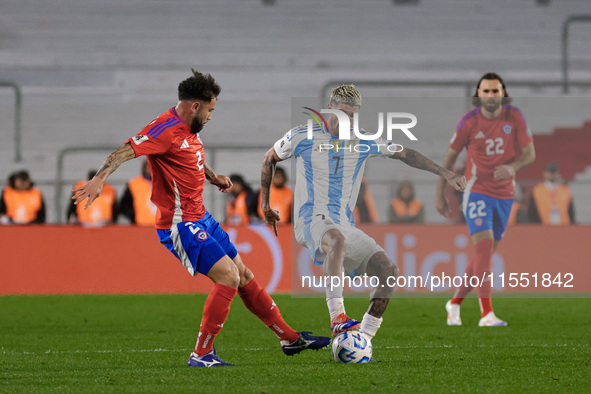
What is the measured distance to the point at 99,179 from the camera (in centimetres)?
522

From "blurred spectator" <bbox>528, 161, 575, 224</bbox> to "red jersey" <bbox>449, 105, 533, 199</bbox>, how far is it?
4.09 meters

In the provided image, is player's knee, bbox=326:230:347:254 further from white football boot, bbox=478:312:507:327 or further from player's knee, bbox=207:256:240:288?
white football boot, bbox=478:312:507:327

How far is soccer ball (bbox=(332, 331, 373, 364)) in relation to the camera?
19.7ft

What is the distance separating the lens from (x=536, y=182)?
1343 centimetres

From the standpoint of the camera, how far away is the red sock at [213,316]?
5.96 meters

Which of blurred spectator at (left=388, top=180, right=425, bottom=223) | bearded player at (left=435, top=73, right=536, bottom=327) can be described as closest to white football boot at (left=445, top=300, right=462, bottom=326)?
bearded player at (left=435, top=73, right=536, bottom=327)

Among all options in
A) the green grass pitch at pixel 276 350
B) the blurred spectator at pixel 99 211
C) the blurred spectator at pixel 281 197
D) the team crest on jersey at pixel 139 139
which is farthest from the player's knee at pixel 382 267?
the blurred spectator at pixel 99 211

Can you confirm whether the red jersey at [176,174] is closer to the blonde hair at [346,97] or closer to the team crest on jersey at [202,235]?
the team crest on jersey at [202,235]

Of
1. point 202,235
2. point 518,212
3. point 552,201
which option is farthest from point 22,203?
point 202,235

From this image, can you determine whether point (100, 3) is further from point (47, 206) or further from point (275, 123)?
point (47, 206)

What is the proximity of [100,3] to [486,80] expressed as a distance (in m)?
12.0

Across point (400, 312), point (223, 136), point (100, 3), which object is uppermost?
point (100, 3)

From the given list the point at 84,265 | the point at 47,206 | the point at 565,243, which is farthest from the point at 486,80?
the point at 47,206

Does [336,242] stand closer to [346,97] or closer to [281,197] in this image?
[346,97]
